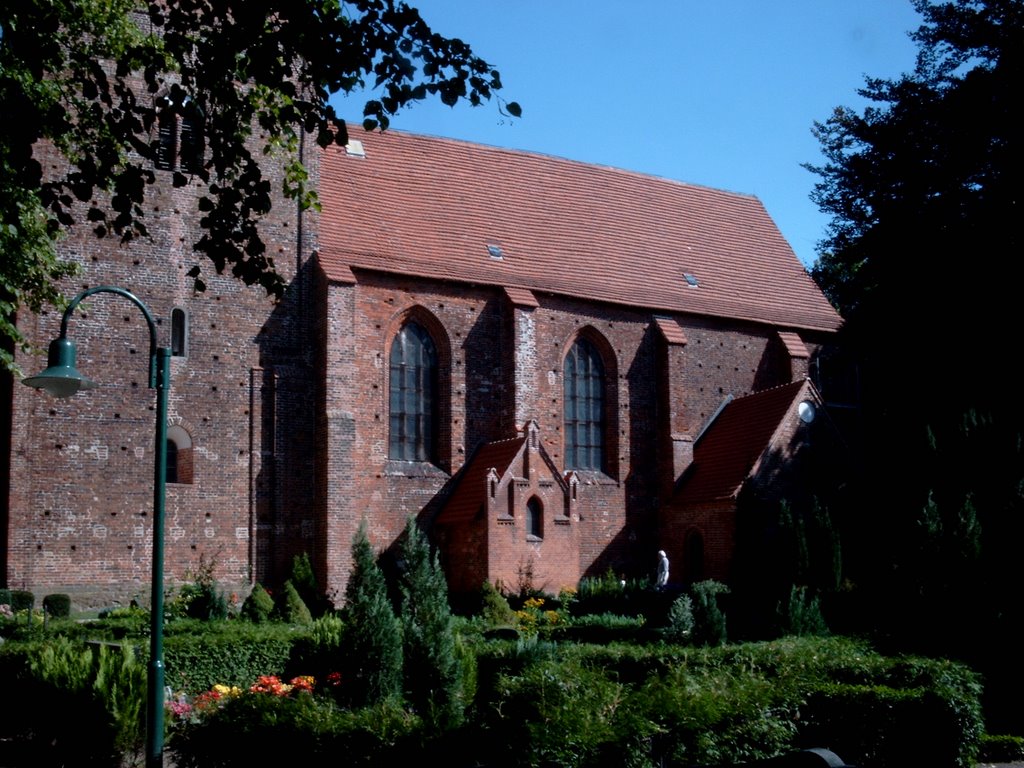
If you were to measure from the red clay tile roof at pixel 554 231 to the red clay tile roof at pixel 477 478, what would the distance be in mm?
4125

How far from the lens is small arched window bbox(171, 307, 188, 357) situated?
26.1 m

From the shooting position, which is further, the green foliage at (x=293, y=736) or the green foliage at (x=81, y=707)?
the green foliage at (x=81, y=707)

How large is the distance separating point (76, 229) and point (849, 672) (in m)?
18.4

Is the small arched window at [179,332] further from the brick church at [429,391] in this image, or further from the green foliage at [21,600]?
the green foliage at [21,600]

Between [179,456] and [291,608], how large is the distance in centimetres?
479

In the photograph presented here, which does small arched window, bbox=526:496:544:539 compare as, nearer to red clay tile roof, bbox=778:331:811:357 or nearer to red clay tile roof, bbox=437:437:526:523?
red clay tile roof, bbox=437:437:526:523

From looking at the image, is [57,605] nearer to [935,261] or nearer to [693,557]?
[693,557]

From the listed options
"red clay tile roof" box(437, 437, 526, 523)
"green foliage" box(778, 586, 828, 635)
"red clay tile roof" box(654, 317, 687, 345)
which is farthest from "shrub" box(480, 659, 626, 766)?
"red clay tile roof" box(654, 317, 687, 345)

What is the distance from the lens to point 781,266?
121 ft

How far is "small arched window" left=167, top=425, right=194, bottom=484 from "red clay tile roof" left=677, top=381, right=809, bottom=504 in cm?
1196

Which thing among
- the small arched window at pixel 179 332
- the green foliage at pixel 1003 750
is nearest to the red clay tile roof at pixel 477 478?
the small arched window at pixel 179 332

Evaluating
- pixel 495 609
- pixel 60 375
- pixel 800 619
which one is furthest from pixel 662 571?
pixel 60 375

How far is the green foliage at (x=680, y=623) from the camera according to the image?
20.9 m

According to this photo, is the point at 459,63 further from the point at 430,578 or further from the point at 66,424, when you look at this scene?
the point at 66,424
